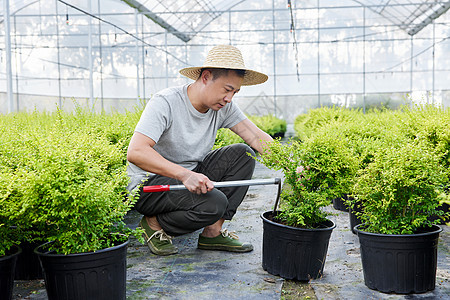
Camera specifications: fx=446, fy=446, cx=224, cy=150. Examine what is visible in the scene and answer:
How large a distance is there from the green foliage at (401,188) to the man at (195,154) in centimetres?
66

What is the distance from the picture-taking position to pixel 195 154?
2.83 m

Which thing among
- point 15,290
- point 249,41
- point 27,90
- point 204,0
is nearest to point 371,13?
point 249,41

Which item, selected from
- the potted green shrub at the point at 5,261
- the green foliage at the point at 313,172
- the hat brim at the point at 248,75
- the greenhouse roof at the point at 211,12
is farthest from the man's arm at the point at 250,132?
the greenhouse roof at the point at 211,12

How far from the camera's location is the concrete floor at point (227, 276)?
2.12 m

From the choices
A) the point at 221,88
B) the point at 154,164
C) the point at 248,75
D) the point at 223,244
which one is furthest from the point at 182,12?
the point at 154,164

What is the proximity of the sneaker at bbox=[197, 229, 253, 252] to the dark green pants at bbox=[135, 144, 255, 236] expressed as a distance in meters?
0.12

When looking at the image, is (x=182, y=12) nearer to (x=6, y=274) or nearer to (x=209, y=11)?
(x=209, y=11)

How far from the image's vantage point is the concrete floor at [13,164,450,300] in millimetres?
2119

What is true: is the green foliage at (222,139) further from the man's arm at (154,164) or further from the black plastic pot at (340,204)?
the man's arm at (154,164)

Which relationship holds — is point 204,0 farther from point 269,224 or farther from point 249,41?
point 269,224

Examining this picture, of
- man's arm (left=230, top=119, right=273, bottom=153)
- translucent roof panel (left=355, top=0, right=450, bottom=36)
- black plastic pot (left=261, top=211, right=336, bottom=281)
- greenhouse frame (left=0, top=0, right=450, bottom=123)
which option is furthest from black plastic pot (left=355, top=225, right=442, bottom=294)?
translucent roof panel (left=355, top=0, right=450, bottom=36)

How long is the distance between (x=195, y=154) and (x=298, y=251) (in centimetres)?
92

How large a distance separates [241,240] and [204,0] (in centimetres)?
1547

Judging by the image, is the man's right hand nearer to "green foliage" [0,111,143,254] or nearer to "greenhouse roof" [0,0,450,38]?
"green foliage" [0,111,143,254]
